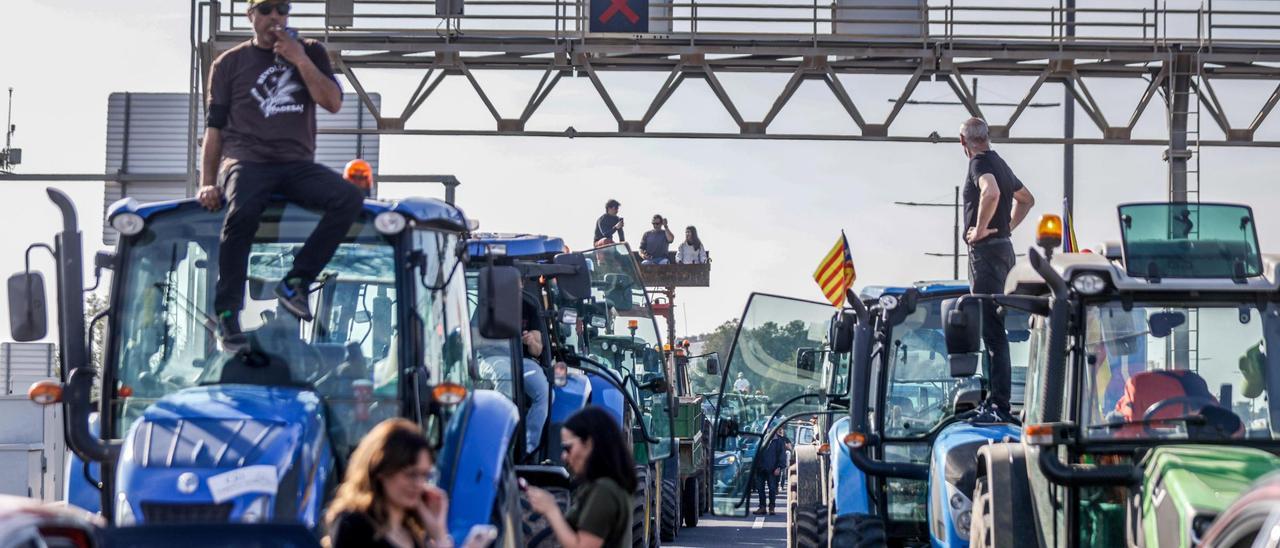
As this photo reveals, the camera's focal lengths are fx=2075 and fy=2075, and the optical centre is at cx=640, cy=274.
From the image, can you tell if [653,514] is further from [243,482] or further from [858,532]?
[243,482]

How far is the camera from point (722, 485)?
24.2m

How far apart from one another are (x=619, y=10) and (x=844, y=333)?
15266mm

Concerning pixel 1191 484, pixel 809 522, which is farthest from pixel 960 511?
pixel 1191 484

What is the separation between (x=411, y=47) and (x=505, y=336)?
19.2 meters

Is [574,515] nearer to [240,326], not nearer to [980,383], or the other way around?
[240,326]

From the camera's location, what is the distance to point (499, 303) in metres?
8.84

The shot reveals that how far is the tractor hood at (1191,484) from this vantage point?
7.48 meters

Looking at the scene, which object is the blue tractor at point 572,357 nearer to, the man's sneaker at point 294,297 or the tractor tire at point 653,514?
the tractor tire at point 653,514

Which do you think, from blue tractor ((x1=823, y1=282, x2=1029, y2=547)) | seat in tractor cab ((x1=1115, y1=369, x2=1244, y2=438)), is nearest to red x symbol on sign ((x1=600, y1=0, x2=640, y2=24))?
blue tractor ((x1=823, y1=282, x2=1029, y2=547))

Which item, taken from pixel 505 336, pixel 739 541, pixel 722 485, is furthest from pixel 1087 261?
pixel 722 485

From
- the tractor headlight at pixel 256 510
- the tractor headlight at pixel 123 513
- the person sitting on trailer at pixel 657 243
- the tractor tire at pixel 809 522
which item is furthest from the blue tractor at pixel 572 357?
the person sitting on trailer at pixel 657 243

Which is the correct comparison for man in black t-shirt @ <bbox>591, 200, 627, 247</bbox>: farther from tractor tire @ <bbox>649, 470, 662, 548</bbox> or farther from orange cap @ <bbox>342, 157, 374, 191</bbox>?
orange cap @ <bbox>342, 157, 374, 191</bbox>

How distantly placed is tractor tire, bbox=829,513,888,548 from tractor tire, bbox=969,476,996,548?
6.67 feet

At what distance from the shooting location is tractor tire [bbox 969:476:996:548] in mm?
9289
